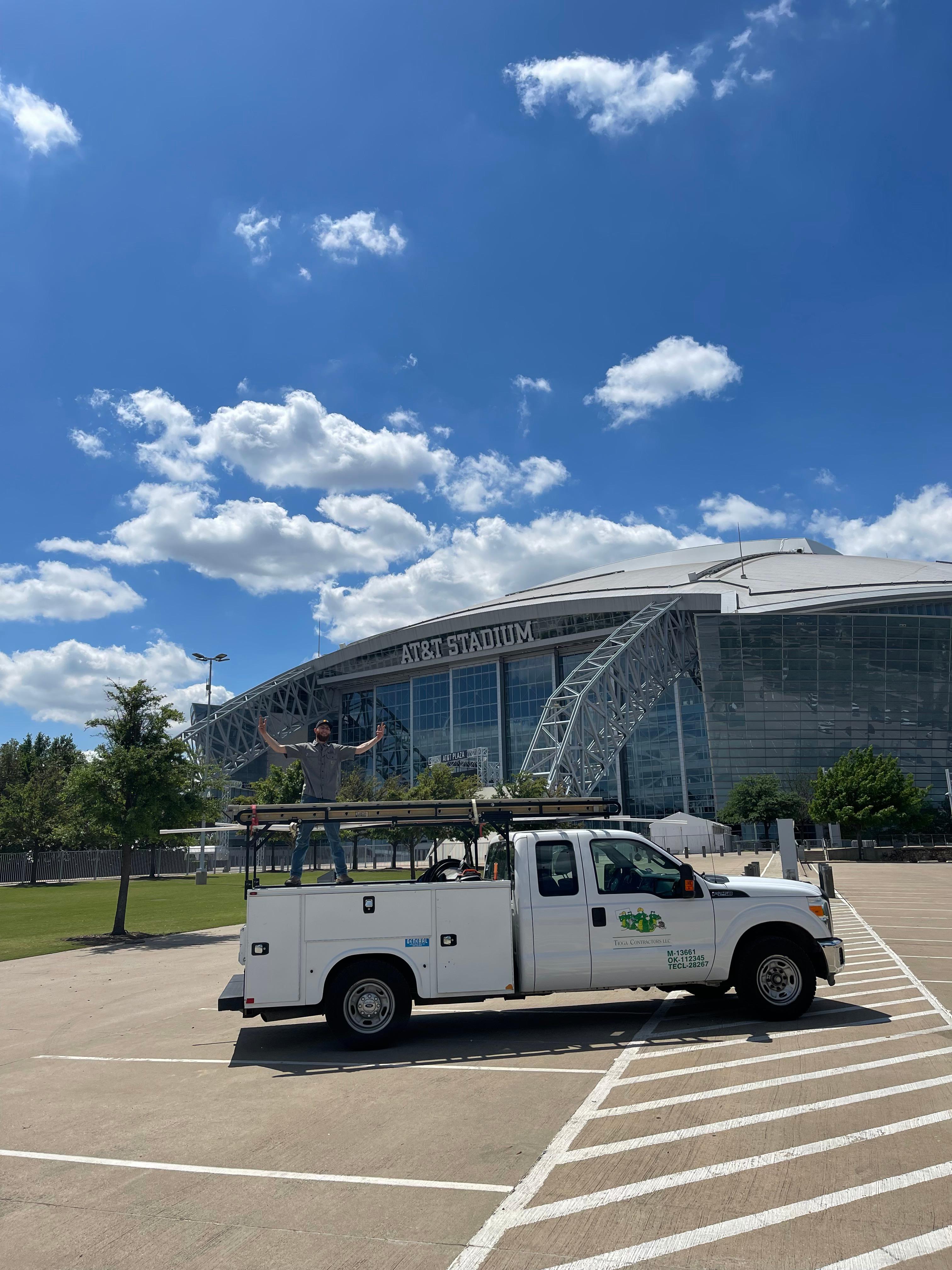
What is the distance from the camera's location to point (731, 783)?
58906 millimetres

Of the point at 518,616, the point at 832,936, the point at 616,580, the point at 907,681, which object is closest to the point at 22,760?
the point at 518,616

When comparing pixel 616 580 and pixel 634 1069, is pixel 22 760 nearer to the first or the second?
pixel 616 580

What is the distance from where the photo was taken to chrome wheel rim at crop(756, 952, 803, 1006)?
9023mm

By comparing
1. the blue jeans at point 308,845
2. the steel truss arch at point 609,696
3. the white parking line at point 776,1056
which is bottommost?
the white parking line at point 776,1056

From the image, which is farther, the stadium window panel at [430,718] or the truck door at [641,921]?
the stadium window panel at [430,718]

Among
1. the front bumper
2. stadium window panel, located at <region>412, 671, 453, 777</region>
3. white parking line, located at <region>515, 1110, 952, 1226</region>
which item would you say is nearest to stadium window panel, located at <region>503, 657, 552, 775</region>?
stadium window panel, located at <region>412, 671, 453, 777</region>

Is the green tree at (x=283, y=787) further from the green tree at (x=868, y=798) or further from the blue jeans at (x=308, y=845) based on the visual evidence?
the blue jeans at (x=308, y=845)

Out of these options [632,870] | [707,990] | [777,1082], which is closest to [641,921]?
[632,870]

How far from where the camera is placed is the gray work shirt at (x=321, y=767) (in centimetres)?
1049

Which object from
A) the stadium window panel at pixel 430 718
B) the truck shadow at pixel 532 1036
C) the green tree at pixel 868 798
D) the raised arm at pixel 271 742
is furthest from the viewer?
the stadium window panel at pixel 430 718

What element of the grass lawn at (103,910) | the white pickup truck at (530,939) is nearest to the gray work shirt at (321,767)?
the grass lawn at (103,910)

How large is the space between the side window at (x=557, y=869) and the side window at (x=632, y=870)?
24cm

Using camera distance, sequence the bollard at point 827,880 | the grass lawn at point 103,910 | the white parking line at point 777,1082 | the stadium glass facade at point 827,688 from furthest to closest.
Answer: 1. the stadium glass facade at point 827,688
2. the bollard at point 827,880
3. the grass lawn at point 103,910
4. the white parking line at point 777,1082

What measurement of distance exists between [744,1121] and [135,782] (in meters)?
17.3
